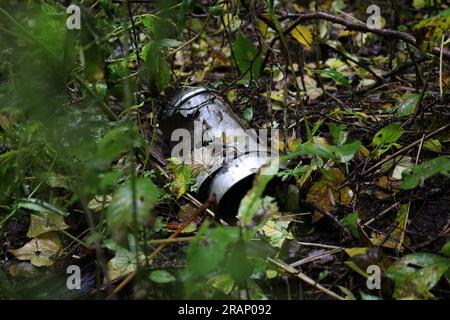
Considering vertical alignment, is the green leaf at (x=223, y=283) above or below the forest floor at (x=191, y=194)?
below

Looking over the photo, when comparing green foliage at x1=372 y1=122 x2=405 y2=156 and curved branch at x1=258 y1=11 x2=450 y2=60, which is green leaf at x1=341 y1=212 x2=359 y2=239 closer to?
green foliage at x1=372 y1=122 x2=405 y2=156

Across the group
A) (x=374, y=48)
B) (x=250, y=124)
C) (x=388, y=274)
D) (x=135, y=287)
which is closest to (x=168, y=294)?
(x=135, y=287)

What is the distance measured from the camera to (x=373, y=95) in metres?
2.27

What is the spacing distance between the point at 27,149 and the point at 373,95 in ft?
4.85

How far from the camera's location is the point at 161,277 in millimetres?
1188

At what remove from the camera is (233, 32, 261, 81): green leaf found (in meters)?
1.87

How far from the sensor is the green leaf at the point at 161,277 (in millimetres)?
1183

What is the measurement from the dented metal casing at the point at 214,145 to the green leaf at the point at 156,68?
0.26 meters

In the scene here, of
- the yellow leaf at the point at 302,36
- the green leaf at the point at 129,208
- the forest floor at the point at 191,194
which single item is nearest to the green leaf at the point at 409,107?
the forest floor at the point at 191,194

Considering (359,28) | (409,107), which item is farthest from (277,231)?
(359,28)

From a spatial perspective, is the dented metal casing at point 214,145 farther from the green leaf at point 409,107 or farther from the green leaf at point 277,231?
the green leaf at point 409,107

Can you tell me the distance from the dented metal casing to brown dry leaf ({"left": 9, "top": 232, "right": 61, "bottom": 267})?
455 mm

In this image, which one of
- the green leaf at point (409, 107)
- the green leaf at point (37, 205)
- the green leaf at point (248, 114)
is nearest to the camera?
the green leaf at point (37, 205)

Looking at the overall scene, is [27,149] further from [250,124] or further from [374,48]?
[374,48]
